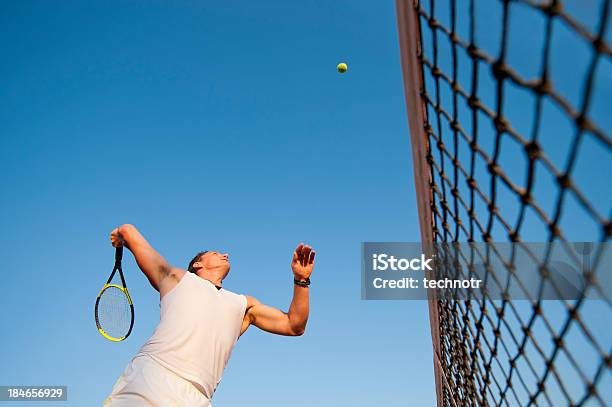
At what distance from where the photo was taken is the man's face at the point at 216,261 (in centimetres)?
366

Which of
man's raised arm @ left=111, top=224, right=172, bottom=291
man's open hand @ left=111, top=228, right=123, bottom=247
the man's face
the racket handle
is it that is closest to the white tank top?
man's raised arm @ left=111, top=224, right=172, bottom=291

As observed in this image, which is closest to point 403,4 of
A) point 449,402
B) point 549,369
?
point 549,369

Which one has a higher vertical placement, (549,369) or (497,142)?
(497,142)

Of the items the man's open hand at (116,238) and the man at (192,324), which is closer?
the man at (192,324)

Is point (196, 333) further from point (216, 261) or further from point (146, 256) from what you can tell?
point (216, 261)

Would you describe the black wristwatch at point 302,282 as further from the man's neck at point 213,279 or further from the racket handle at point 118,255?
the racket handle at point 118,255

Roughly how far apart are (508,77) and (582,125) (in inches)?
21.0

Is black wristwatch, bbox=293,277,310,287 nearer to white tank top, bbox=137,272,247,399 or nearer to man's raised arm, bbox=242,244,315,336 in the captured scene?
man's raised arm, bbox=242,244,315,336

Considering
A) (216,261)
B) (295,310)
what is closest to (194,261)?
(216,261)

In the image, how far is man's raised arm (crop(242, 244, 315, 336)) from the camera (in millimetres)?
3363

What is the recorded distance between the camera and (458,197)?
3.36m

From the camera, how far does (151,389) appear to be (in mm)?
2666

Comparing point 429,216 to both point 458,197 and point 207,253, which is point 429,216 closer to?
point 458,197

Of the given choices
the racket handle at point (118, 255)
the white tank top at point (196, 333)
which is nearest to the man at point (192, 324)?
the white tank top at point (196, 333)
